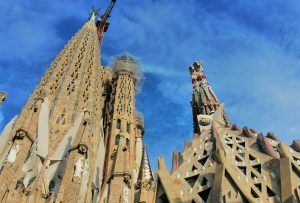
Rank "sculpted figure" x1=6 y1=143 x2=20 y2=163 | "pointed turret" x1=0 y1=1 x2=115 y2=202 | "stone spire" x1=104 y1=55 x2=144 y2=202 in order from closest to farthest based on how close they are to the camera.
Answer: "sculpted figure" x1=6 y1=143 x2=20 y2=163 → "pointed turret" x1=0 y1=1 x2=115 y2=202 → "stone spire" x1=104 y1=55 x2=144 y2=202

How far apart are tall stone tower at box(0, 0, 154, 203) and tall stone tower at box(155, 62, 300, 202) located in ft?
3.72

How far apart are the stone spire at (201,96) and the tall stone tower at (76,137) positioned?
5.07 m

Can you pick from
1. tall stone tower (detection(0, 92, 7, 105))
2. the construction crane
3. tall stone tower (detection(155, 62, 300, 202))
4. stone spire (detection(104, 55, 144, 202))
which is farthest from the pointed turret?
the construction crane

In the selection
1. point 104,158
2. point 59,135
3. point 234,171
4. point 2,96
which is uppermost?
point 2,96

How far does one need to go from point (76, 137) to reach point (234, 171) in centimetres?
473

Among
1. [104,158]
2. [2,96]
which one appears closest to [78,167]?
[104,158]

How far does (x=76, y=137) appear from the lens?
36.8ft

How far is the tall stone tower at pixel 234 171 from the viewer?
930 cm

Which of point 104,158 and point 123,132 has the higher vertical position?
point 123,132

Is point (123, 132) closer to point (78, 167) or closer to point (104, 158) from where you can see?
point (104, 158)

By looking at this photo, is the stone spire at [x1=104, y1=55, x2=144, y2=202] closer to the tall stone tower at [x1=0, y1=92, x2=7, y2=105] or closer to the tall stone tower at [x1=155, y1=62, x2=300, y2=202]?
the tall stone tower at [x1=155, y1=62, x2=300, y2=202]

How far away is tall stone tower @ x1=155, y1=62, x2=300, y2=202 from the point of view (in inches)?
366

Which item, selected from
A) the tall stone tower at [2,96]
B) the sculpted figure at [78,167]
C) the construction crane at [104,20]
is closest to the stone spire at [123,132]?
the sculpted figure at [78,167]

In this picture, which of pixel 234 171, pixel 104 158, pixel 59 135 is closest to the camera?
pixel 234 171
